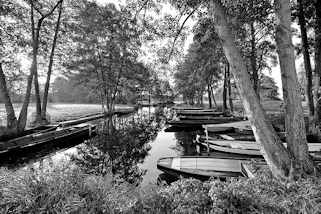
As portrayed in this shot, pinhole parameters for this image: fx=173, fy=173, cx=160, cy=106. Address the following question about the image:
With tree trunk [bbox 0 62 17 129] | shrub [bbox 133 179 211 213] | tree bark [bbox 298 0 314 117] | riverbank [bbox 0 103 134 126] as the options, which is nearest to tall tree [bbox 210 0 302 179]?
shrub [bbox 133 179 211 213]

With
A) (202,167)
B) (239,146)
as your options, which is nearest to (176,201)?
(202,167)

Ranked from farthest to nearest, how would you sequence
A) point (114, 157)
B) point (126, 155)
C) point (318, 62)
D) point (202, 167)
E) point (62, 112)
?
point (62, 112) < point (318, 62) < point (126, 155) < point (114, 157) < point (202, 167)

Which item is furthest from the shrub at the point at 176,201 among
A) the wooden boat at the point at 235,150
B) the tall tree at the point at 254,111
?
the wooden boat at the point at 235,150

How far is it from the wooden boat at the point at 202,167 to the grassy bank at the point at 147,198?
2927 millimetres

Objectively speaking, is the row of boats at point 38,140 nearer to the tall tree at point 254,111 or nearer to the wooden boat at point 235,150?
the wooden boat at point 235,150

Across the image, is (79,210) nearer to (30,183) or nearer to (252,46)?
(30,183)

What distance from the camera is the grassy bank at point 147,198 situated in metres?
2.20

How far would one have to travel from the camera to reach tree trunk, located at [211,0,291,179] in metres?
3.63

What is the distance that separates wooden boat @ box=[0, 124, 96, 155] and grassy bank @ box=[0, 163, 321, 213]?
7447 millimetres

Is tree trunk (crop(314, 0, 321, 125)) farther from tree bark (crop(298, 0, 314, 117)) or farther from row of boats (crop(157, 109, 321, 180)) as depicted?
row of boats (crop(157, 109, 321, 180))

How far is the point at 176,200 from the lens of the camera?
97.9 inches

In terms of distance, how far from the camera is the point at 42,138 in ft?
33.1

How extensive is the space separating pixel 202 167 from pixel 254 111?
329 centimetres

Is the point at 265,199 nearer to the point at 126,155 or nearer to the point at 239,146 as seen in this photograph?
the point at 239,146
